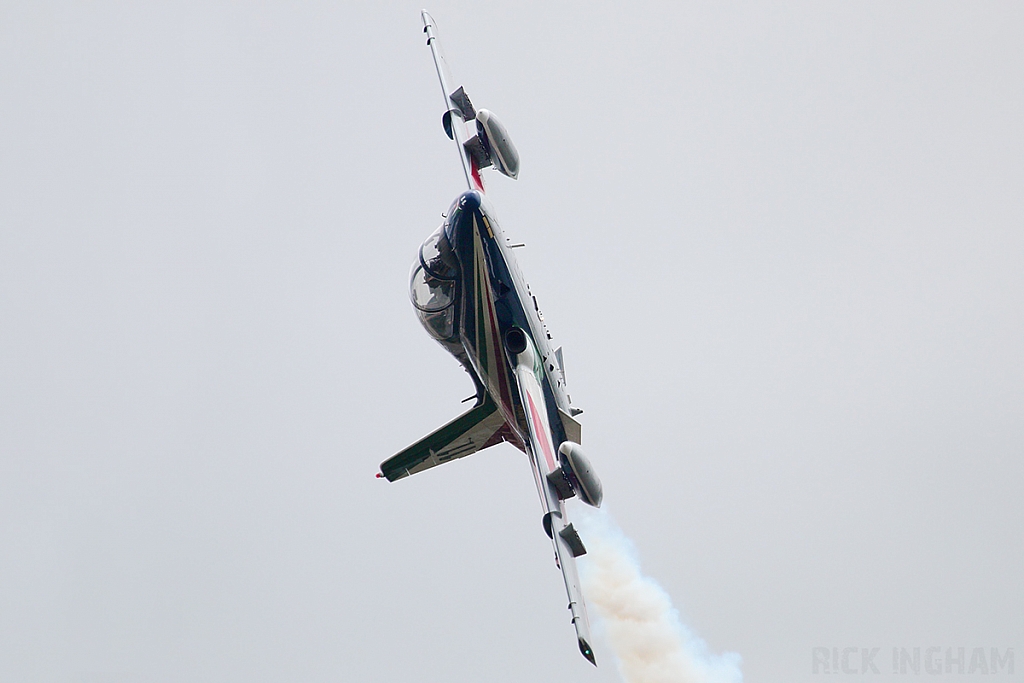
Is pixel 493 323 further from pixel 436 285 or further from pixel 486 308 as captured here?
pixel 436 285

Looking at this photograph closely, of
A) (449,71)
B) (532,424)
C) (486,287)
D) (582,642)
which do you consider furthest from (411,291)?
(582,642)

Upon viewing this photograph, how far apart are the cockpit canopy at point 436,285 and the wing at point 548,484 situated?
7.18 ft

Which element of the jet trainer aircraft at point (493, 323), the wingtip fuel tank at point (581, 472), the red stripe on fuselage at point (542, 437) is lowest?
the wingtip fuel tank at point (581, 472)

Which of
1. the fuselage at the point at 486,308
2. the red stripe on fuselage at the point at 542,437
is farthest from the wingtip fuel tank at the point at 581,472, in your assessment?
the fuselage at the point at 486,308

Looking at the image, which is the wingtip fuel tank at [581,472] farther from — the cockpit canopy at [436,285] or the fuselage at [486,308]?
the cockpit canopy at [436,285]

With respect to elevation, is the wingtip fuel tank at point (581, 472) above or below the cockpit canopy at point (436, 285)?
below

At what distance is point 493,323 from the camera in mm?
31734

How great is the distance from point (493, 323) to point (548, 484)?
4.82 meters

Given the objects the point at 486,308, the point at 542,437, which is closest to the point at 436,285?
the point at 486,308

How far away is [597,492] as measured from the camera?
28.4 metres

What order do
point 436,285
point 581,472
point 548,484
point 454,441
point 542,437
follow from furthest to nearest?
point 454,441 → point 436,285 → point 542,437 → point 548,484 → point 581,472

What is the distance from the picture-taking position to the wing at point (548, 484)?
25.3 m

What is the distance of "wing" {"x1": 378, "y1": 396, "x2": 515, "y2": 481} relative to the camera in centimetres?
3516

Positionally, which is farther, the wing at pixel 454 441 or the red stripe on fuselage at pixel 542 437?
the wing at pixel 454 441
